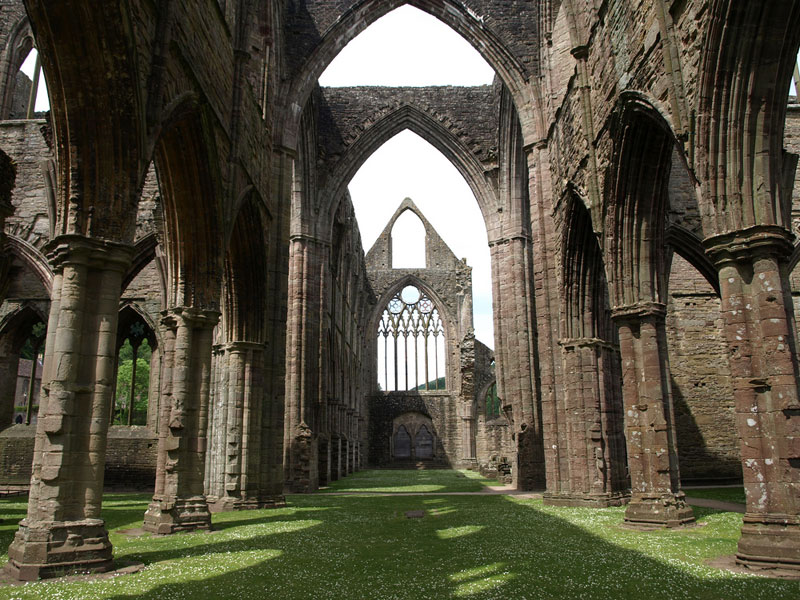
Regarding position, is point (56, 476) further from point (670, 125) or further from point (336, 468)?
point (336, 468)

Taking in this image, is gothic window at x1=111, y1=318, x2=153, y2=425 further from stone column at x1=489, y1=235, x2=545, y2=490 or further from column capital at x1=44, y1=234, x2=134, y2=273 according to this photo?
column capital at x1=44, y1=234, x2=134, y2=273

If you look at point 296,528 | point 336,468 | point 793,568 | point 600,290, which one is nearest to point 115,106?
point 296,528

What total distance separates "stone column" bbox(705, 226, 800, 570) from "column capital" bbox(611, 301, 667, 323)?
253cm

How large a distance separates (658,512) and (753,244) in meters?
3.66

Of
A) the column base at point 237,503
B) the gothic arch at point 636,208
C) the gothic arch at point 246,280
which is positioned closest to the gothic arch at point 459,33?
the gothic arch at point 246,280

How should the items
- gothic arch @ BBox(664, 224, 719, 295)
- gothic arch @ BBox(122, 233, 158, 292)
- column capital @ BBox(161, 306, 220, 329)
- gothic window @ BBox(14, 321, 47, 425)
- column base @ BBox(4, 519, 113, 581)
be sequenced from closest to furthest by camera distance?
1. column base @ BBox(4, 519, 113, 581)
2. column capital @ BBox(161, 306, 220, 329)
3. gothic arch @ BBox(664, 224, 719, 295)
4. gothic arch @ BBox(122, 233, 158, 292)
5. gothic window @ BBox(14, 321, 47, 425)

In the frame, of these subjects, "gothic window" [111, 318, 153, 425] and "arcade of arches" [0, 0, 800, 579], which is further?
"gothic window" [111, 318, 153, 425]

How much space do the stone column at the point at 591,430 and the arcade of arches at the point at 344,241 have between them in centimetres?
4

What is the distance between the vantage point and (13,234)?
51.5 ft

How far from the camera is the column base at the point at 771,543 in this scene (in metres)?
4.79

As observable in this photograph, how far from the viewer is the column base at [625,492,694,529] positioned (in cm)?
743

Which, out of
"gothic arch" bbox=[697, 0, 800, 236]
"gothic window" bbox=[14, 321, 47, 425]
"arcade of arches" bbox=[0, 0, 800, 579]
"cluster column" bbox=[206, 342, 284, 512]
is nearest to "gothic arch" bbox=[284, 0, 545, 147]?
"arcade of arches" bbox=[0, 0, 800, 579]

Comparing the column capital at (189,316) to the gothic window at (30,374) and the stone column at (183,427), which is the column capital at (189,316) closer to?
the stone column at (183,427)

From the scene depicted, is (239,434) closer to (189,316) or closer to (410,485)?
(189,316)
